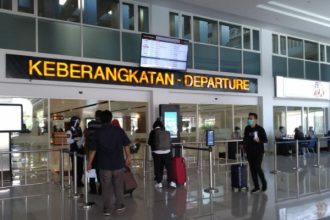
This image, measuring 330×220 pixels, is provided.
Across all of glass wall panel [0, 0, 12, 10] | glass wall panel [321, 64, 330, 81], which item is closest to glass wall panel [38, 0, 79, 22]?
glass wall panel [0, 0, 12, 10]

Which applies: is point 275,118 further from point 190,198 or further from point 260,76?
point 190,198

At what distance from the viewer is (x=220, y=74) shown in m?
13.9

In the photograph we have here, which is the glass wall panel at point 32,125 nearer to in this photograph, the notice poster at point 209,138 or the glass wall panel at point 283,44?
the notice poster at point 209,138

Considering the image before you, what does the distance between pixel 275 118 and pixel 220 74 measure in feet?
13.9

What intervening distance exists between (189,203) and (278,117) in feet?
37.5

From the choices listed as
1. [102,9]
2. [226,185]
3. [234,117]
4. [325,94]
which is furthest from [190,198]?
[325,94]

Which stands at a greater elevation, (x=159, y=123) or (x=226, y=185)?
(x=159, y=123)

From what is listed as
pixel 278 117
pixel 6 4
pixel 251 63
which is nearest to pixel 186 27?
pixel 251 63

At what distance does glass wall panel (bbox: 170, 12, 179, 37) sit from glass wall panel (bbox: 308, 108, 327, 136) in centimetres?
900

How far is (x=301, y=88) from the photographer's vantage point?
1681cm

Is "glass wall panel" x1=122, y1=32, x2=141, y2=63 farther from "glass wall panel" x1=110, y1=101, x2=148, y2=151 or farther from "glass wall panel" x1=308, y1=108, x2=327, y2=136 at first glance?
"glass wall panel" x1=308, y1=108, x2=327, y2=136

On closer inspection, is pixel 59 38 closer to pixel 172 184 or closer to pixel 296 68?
pixel 172 184

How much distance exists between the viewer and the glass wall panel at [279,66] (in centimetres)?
1609

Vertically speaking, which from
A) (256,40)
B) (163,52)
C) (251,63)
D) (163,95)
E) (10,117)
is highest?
(256,40)
